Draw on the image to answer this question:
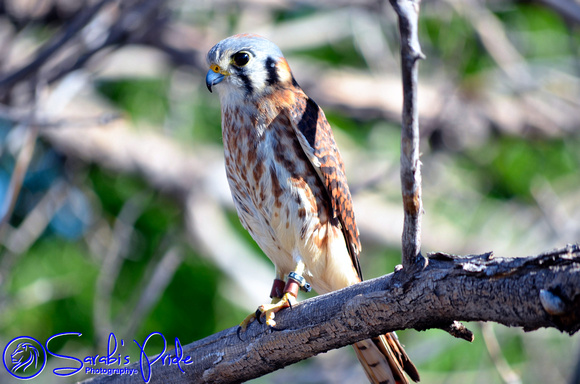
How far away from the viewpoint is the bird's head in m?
2.65

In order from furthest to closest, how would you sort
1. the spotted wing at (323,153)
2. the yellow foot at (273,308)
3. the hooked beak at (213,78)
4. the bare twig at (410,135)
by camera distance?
the hooked beak at (213,78), the spotted wing at (323,153), the yellow foot at (273,308), the bare twig at (410,135)

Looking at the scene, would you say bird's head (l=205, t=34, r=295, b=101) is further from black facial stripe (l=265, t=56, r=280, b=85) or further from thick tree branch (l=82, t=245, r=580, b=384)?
thick tree branch (l=82, t=245, r=580, b=384)

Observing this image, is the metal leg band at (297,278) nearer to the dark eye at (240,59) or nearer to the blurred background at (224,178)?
the dark eye at (240,59)

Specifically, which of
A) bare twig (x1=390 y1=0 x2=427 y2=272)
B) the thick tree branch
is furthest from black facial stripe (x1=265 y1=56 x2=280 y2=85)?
bare twig (x1=390 y1=0 x2=427 y2=272)

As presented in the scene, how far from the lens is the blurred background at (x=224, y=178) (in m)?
5.08

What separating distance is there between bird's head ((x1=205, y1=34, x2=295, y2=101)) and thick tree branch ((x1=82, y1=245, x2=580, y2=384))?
97cm

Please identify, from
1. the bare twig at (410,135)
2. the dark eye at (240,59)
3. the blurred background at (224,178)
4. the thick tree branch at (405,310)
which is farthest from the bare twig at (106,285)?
the bare twig at (410,135)

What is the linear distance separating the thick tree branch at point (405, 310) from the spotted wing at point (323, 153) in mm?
589

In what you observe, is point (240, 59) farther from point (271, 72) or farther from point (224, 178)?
point (224, 178)

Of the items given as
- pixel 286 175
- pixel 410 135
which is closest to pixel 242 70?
pixel 286 175

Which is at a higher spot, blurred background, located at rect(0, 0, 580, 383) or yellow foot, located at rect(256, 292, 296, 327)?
yellow foot, located at rect(256, 292, 296, 327)

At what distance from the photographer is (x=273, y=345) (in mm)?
2186

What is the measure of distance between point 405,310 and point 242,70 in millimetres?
1316

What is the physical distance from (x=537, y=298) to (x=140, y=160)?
4.46m
